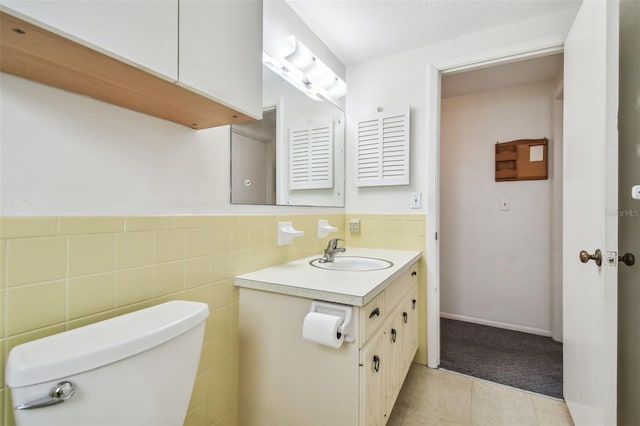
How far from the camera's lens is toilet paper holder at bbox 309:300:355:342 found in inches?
38.0

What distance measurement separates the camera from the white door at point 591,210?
40.1 inches

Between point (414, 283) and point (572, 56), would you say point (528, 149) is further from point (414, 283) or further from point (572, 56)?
point (414, 283)

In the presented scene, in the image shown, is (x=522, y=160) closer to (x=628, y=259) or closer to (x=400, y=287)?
(x=628, y=259)

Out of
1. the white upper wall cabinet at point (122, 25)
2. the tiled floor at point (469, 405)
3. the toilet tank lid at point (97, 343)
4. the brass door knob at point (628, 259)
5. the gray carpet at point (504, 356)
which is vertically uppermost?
the white upper wall cabinet at point (122, 25)

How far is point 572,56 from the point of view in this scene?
4.72ft

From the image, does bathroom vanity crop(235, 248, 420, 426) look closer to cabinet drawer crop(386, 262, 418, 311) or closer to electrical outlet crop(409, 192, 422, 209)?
cabinet drawer crop(386, 262, 418, 311)

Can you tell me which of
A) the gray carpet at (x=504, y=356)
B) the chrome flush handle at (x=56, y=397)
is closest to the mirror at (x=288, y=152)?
the chrome flush handle at (x=56, y=397)

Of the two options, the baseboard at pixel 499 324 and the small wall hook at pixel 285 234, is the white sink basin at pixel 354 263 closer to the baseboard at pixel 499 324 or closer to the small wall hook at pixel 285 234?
the small wall hook at pixel 285 234

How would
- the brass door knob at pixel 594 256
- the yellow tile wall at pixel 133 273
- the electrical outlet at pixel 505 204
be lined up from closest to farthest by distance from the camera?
the yellow tile wall at pixel 133 273
the brass door knob at pixel 594 256
the electrical outlet at pixel 505 204

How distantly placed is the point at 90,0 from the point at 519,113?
10.0 ft

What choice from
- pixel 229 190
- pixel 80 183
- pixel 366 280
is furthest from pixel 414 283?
pixel 80 183

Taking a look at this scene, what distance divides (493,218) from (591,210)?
1.61m

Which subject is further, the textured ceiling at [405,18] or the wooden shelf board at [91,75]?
the textured ceiling at [405,18]

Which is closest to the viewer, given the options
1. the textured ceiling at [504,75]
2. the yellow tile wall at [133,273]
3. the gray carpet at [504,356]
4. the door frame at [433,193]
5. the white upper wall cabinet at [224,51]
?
the yellow tile wall at [133,273]
